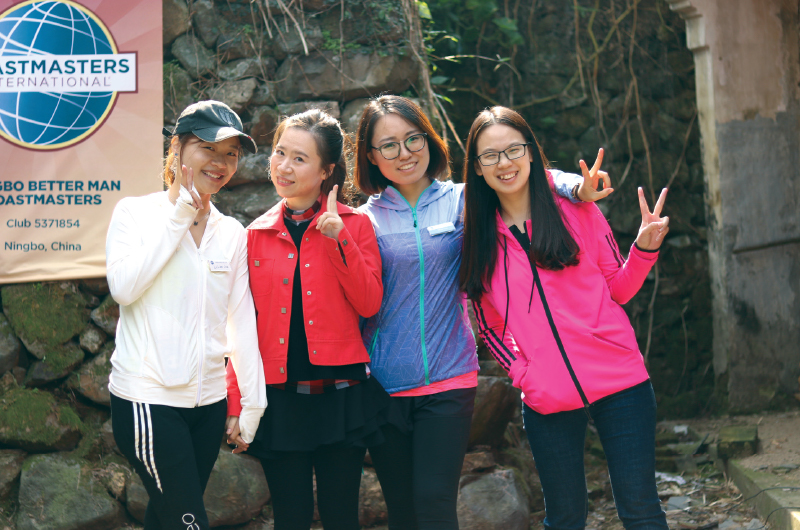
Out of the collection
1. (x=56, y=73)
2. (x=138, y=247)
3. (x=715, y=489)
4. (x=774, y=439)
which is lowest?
(x=715, y=489)

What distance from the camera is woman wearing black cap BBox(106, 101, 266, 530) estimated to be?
2090 millimetres

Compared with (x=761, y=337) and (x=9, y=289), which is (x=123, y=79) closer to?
(x=9, y=289)

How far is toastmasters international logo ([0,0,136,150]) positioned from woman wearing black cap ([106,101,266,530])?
1745 millimetres

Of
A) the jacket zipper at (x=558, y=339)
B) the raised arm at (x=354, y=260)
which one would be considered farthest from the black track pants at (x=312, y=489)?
the jacket zipper at (x=558, y=339)

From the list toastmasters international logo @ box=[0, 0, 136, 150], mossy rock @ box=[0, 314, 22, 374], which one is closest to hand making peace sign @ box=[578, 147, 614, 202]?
toastmasters international logo @ box=[0, 0, 136, 150]

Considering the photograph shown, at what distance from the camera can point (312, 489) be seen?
230cm

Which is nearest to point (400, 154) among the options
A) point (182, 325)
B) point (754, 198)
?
point (182, 325)

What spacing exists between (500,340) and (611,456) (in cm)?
51

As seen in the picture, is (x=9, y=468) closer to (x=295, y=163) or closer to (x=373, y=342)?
(x=373, y=342)

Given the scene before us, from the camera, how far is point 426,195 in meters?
2.56

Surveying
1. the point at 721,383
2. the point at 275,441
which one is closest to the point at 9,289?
the point at 275,441

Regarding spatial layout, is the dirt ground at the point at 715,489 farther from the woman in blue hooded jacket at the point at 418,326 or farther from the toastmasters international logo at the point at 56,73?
the toastmasters international logo at the point at 56,73

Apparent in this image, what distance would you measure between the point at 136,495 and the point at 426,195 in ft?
7.27

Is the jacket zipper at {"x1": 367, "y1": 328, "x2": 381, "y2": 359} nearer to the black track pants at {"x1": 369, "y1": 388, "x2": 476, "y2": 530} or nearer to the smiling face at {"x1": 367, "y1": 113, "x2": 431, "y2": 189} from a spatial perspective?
the black track pants at {"x1": 369, "y1": 388, "x2": 476, "y2": 530}
